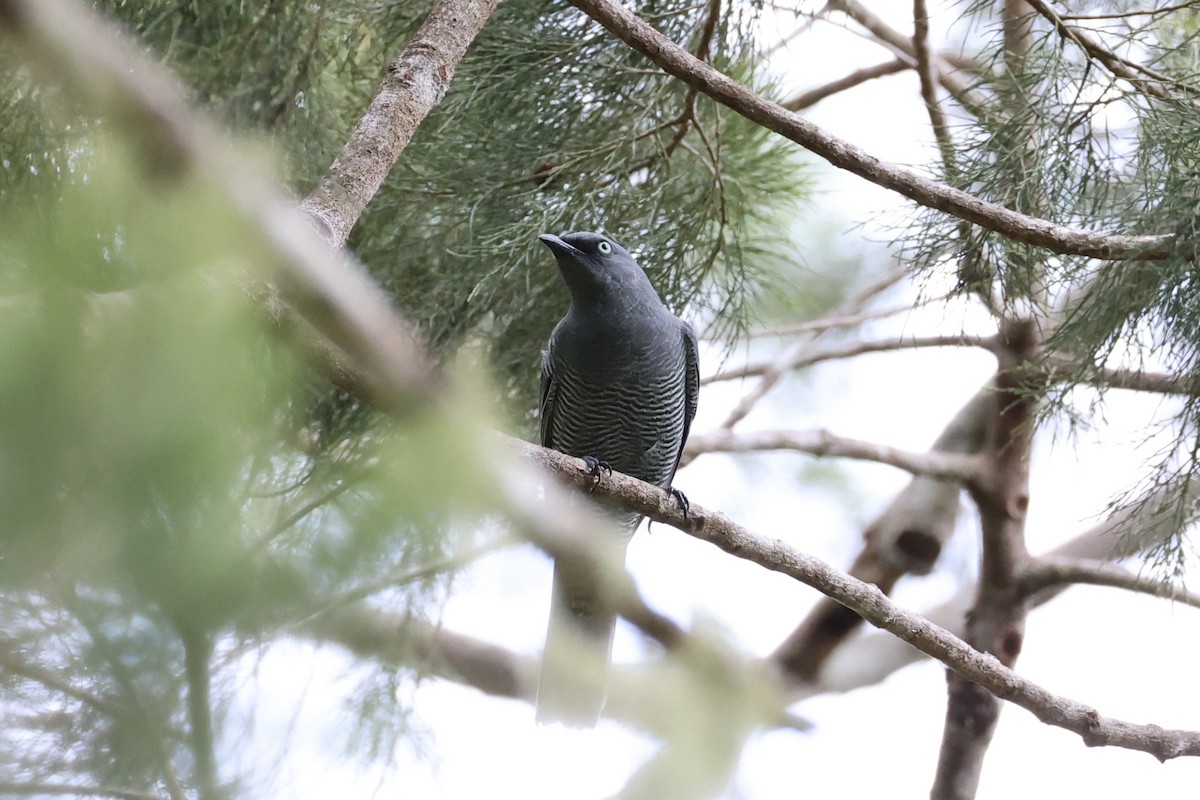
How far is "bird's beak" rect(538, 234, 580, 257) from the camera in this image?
159cm

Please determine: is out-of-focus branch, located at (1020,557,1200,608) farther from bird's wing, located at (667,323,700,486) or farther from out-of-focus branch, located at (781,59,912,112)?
out-of-focus branch, located at (781,59,912,112)

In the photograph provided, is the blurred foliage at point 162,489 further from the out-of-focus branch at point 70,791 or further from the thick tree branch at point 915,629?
the thick tree branch at point 915,629

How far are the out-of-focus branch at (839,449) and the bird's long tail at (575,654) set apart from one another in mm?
1447

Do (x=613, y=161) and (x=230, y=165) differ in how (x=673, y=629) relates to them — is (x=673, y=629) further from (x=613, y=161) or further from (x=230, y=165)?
(x=613, y=161)

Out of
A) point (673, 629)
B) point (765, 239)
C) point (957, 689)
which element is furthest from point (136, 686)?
point (957, 689)

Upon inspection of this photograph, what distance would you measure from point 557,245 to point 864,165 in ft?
1.65


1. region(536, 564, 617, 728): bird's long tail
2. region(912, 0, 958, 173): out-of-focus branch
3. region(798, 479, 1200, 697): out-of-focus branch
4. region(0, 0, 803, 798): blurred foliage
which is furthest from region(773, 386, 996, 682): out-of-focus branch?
region(0, 0, 803, 798): blurred foliage

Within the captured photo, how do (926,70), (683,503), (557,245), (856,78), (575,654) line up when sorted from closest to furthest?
(575,654)
(683,503)
(557,245)
(926,70)
(856,78)

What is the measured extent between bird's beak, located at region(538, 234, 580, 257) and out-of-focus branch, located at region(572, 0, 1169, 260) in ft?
1.09

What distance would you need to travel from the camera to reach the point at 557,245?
1626 millimetres

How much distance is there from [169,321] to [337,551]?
0.11 m

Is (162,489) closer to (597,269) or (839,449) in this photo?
(597,269)

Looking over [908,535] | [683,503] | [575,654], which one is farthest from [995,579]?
[575,654]

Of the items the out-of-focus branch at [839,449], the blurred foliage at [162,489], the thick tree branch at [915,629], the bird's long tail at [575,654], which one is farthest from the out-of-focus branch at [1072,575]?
the blurred foliage at [162,489]
